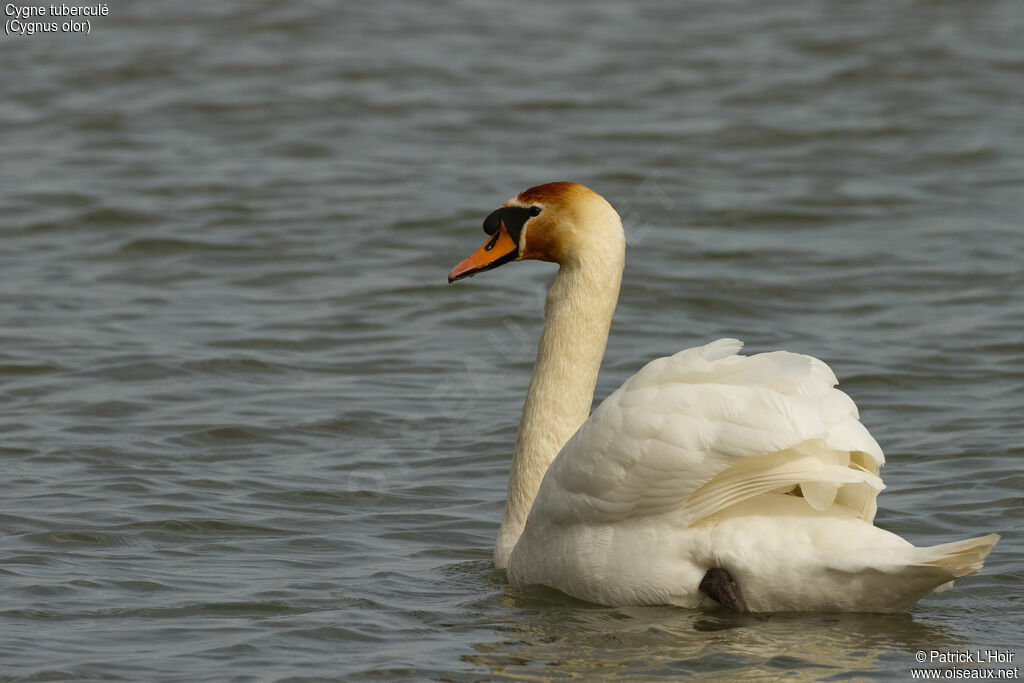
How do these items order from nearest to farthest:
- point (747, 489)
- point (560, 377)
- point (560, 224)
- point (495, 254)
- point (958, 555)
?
point (958, 555), point (747, 489), point (560, 224), point (560, 377), point (495, 254)

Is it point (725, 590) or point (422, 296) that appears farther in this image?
point (422, 296)

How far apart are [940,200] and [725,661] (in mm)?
8735

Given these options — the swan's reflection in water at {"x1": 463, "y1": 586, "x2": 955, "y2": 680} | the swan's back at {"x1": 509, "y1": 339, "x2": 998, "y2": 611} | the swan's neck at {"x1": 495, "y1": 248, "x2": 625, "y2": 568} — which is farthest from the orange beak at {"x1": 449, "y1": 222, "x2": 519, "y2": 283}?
the swan's reflection in water at {"x1": 463, "y1": 586, "x2": 955, "y2": 680}

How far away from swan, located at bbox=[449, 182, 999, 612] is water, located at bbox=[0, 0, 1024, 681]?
0.56 ft

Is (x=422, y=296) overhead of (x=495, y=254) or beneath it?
beneath

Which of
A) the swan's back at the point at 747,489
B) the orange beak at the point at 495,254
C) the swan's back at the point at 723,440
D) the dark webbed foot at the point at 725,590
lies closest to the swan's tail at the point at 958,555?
the swan's back at the point at 747,489

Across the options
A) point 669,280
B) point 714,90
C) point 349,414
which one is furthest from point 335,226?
point 714,90

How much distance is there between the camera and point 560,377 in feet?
22.0

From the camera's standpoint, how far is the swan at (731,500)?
538 centimetres

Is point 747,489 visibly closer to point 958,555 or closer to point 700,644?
point 700,644
